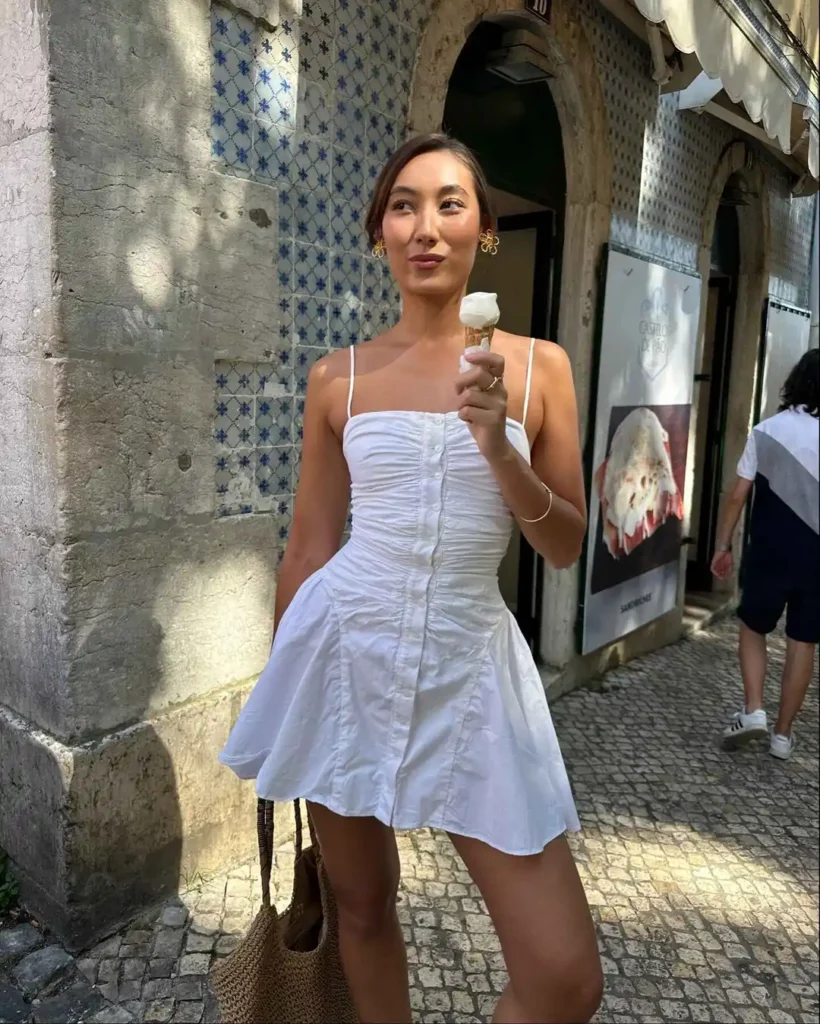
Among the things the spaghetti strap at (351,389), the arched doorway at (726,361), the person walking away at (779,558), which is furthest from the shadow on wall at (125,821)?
the arched doorway at (726,361)

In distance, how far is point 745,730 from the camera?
4.28 m

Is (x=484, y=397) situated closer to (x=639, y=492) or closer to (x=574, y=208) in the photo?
(x=574, y=208)

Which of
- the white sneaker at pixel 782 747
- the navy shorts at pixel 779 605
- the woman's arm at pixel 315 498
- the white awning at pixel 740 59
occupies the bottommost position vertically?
the white sneaker at pixel 782 747

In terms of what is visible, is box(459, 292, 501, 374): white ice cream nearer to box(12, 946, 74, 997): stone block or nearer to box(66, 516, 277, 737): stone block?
box(66, 516, 277, 737): stone block

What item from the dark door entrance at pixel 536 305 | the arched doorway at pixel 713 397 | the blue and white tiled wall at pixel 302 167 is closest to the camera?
the blue and white tiled wall at pixel 302 167

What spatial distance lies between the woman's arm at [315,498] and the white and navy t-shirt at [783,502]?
2761 millimetres

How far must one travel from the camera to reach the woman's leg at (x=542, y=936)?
142 cm

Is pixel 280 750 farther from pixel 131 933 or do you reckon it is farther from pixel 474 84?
pixel 474 84

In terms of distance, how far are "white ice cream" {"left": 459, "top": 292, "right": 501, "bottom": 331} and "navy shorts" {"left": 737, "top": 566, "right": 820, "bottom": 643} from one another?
339 cm

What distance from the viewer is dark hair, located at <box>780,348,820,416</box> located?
150 inches

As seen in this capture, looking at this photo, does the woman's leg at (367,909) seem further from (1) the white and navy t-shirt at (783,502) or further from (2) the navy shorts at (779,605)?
(2) the navy shorts at (779,605)

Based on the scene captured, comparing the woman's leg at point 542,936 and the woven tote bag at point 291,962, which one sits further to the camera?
the woven tote bag at point 291,962

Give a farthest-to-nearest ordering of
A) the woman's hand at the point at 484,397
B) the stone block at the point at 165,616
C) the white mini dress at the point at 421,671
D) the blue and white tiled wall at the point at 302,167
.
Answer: the blue and white tiled wall at the point at 302,167 → the stone block at the point at 165,616 → the white mini dress at the point at 421,671 → the woman's hand at the point at 484,397

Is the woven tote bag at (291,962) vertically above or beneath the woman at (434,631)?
beneath
